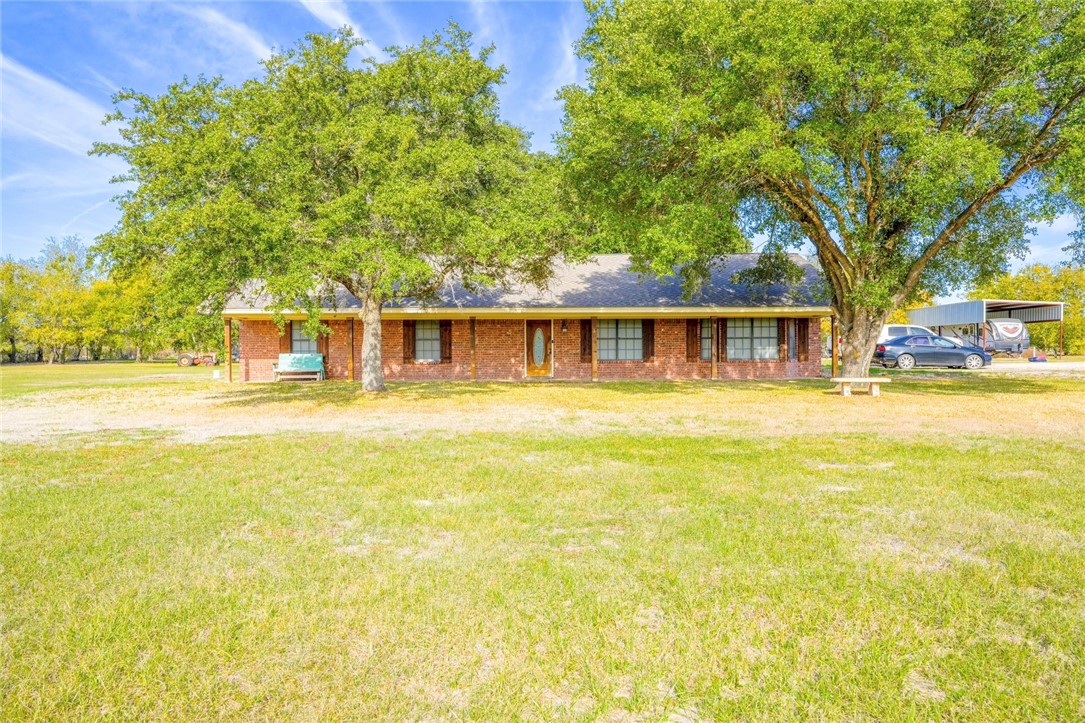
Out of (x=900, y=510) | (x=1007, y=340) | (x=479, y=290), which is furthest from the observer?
(x=1007, y=340)

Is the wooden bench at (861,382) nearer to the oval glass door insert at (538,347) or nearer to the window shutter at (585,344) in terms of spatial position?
the window shutter at (585,344)

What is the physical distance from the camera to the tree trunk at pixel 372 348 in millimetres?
15133

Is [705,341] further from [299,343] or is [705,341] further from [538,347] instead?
[299,343]

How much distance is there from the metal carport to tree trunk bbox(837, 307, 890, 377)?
24930mm

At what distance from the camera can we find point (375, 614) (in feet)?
9.55

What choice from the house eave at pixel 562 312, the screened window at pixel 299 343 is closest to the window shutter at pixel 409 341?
the house eave at pixel 562 312

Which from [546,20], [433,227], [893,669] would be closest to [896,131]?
[546,20]

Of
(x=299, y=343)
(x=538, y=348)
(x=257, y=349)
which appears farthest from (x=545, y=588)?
(x=257, y=349)

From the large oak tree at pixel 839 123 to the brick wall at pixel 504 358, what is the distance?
17.1ft

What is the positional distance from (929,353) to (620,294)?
15393 mm

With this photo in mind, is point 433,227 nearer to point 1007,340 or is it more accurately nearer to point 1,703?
point 1,703

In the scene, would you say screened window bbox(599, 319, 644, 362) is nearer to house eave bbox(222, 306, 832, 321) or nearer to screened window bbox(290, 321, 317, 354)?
house eave bbox(222, 306, 832, 321)

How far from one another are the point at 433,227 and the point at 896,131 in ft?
31.6

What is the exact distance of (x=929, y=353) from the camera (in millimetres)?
25812
